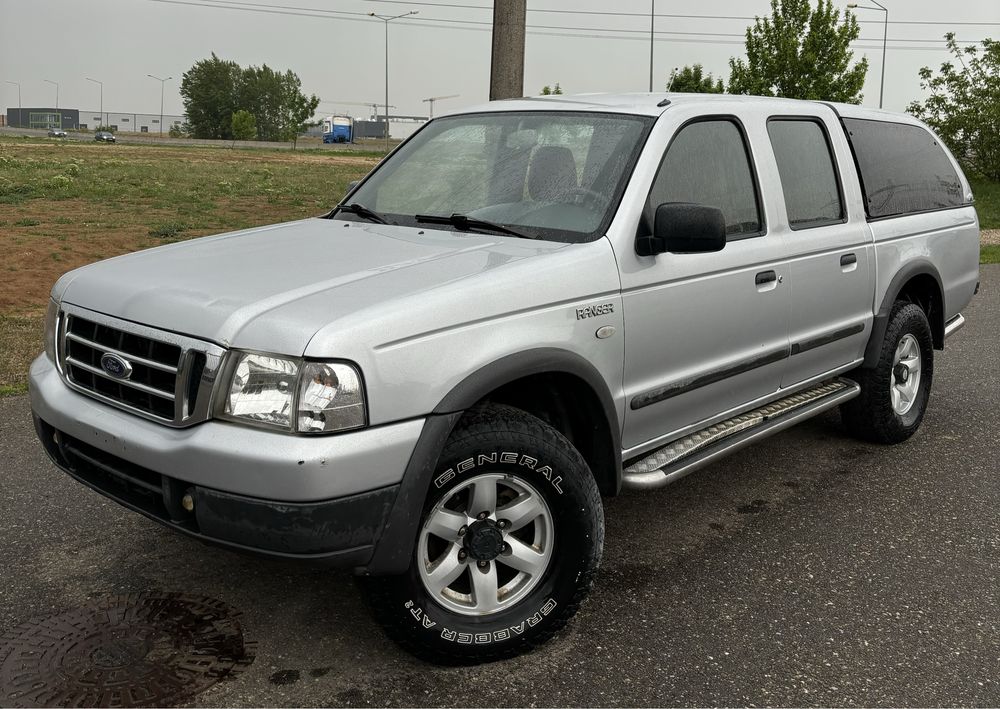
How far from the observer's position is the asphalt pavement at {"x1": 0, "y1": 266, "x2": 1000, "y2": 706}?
3117 millimetres

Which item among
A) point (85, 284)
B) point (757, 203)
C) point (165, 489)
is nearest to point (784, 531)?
point (757, 203)

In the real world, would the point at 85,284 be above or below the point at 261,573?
above

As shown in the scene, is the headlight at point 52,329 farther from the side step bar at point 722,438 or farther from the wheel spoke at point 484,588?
the side step bar at point 722,438

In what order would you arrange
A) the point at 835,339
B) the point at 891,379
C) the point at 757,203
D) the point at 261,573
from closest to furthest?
the point at 261,573
the point at 757,203
the point at 835,339
the point at 891,379

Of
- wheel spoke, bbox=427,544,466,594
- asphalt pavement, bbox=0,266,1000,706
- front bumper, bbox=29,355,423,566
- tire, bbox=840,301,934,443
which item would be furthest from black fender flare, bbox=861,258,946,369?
front bumper, bbox=29,355,423,566

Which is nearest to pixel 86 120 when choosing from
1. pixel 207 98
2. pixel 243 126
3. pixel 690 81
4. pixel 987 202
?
pixel 207 98

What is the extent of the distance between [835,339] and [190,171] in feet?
84.8

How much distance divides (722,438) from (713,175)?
1108 mm

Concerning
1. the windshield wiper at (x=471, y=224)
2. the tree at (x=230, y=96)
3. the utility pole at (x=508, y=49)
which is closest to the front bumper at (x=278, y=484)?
the windshield wiper at (x=471, y=224)

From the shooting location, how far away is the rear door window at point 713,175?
3.97 meters

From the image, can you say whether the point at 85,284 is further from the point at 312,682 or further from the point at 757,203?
the point at 757,203

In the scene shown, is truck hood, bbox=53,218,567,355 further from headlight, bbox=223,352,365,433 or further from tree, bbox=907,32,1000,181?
tree, bbox=907,32,1000,181

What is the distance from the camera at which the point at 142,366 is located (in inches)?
121

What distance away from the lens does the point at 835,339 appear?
16.0ft
